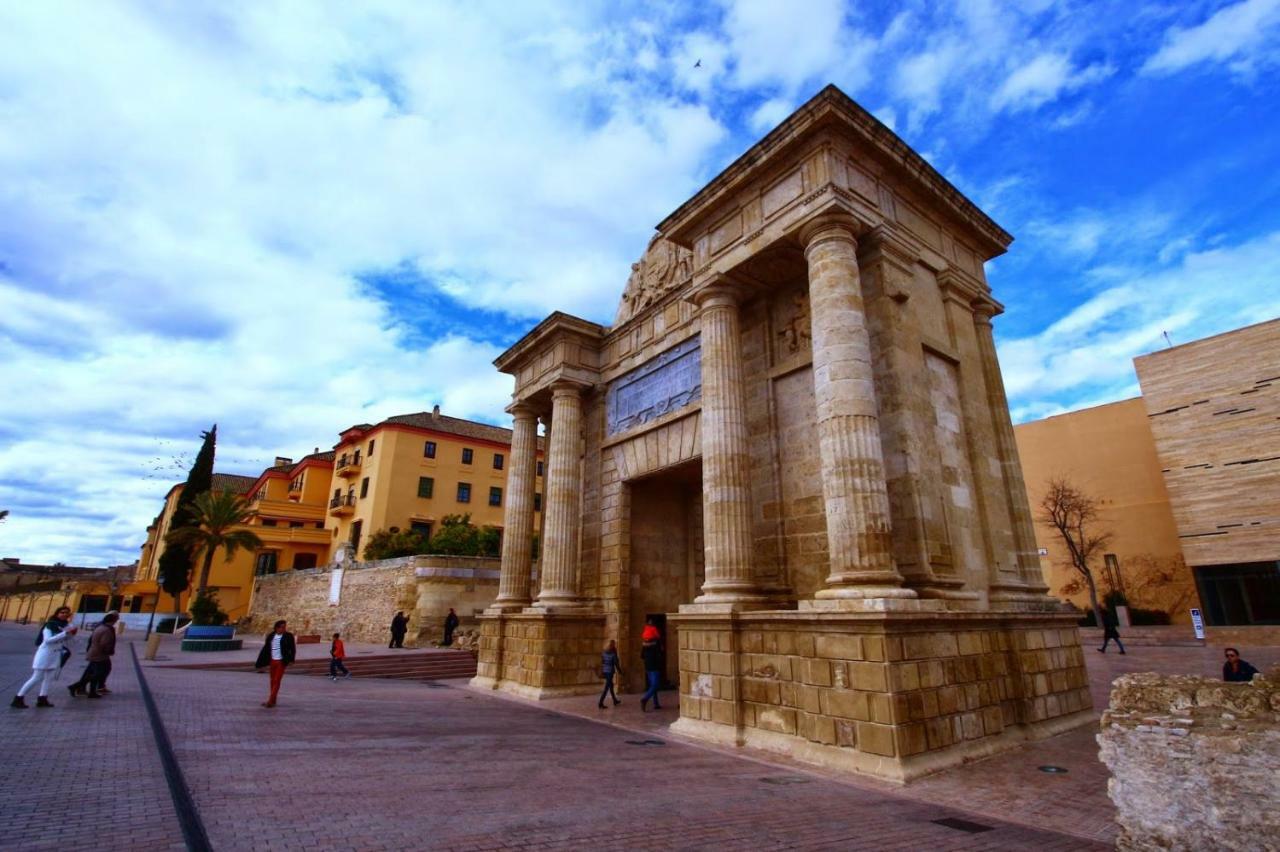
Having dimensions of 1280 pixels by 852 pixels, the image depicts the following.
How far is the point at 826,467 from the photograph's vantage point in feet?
27.5

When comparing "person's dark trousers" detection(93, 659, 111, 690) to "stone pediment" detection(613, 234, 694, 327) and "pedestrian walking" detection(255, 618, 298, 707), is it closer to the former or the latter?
"pedestrian walking" detection(255, 618, 298, 707)

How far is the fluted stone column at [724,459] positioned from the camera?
9750 millimetres

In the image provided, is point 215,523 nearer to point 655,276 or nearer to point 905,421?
point 655,276

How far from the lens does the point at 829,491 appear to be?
27.3ft

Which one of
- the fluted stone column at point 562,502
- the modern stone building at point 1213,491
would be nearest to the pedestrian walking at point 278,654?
the fluted stone column at point 562,502

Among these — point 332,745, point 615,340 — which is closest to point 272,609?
point 615,340

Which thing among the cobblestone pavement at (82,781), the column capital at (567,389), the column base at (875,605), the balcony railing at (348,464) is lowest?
the cobblestone pavement at (82,781)

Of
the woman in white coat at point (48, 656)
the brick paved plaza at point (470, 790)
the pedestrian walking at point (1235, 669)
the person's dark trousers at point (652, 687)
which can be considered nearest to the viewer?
the brick paved plaza at point (470, 790)

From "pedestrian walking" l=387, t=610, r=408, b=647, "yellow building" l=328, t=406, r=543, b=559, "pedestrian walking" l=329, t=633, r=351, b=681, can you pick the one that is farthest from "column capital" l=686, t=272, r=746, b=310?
"yellow building" l=328, t=406, r=543, b=559

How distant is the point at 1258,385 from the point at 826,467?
92.8 feet

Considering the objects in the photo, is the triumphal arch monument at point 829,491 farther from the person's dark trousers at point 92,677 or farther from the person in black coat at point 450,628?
the person in black coat at point 450,628

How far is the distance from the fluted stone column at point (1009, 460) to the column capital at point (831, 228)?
418 centimetres

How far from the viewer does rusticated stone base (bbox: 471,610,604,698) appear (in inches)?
521

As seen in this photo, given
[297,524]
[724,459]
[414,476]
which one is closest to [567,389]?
[724,459]
